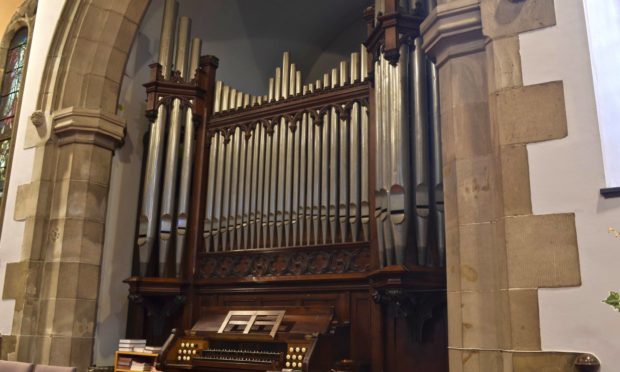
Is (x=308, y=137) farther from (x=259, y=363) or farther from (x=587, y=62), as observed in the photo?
(x=587, y=62)

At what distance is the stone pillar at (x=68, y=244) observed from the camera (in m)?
5.58

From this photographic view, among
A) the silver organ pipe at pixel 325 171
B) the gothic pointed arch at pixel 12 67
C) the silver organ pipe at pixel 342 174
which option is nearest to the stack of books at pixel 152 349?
the silver organ pipe at pixel 325 171

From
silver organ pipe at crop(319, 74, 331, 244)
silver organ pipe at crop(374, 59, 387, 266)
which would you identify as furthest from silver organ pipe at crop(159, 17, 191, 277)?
silver organ pipe at crop(374, 59, 387, 266)

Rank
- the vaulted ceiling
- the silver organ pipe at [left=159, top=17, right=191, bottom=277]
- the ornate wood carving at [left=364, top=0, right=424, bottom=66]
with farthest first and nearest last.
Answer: the vaulted ceiling
the silver organ pipe at [left=159, top=17, right=191, bottom=277]
the ornate wood carving at [left=364, top=0, right=424, bottom=66]

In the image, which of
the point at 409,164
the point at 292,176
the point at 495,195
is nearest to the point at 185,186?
the point at 292,176

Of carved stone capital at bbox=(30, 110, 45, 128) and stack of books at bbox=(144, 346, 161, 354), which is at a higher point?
carved stone capital at bbox=(30, 110, 45, 128)

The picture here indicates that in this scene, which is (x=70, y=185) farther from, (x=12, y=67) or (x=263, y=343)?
(x=12, y=67)

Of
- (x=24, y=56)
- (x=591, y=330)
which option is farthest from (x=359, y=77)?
(x=24, y=56)

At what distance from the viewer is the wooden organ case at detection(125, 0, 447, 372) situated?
4492 millimetres

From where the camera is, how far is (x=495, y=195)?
330 centimetres

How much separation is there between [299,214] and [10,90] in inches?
194

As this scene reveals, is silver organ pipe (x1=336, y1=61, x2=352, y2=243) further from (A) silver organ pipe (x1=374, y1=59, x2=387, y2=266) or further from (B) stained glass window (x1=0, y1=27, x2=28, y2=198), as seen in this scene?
(B) stained glass window (x1=0, y1=27, x2=28, y2=198)

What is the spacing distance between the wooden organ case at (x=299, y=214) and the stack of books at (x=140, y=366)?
0.42m

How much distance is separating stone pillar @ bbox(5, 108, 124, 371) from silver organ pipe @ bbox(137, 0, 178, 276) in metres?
0.38
